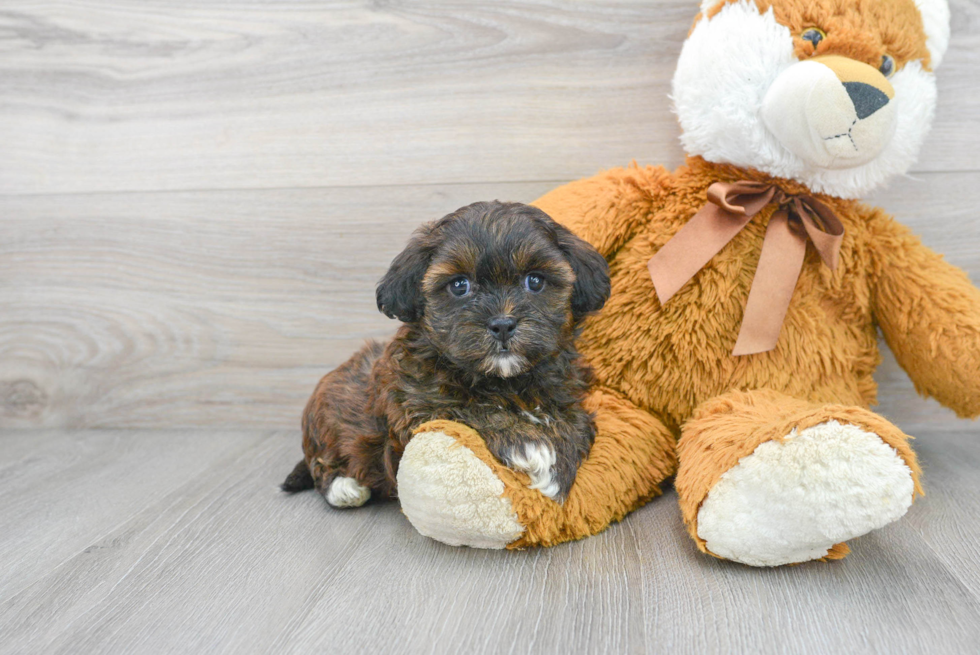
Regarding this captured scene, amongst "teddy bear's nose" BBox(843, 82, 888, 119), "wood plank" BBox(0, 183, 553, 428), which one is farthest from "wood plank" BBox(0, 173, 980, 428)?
"teddy bear's nose" BBox(843, 82, 888, 119)

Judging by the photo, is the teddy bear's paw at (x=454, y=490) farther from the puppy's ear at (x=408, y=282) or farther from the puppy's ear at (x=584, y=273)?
the puppy's ear at (x=584, y=273)

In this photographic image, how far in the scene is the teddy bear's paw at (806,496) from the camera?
40.6 inches

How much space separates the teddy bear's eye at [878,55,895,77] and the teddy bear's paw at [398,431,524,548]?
3.46 ft

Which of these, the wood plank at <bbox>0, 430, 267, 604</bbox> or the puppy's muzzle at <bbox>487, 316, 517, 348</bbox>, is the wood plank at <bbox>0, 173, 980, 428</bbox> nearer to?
the wood plank at <bbox>0, 430, 267, 604</bbox>

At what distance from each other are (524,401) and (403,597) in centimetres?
38

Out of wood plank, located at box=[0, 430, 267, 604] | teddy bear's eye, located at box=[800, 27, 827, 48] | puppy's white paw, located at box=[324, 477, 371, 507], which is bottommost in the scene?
wood plank, located at box=[0, 430, 267, 604]

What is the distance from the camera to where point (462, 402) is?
122 cm

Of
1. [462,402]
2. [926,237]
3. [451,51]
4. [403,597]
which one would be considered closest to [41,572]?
[403,597]

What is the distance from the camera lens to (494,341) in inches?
43.4

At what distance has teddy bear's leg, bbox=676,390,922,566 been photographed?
3.39 feet

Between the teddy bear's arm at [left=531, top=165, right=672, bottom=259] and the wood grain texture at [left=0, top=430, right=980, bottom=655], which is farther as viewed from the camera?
the teddy bear's arm at [left=531, top=165, right=672, bottom=259]

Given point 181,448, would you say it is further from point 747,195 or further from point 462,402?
point 747,195

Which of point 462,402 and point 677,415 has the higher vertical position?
point 462,402

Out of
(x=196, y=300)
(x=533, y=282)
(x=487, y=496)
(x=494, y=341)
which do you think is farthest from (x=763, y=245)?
(x=196, y=300)
